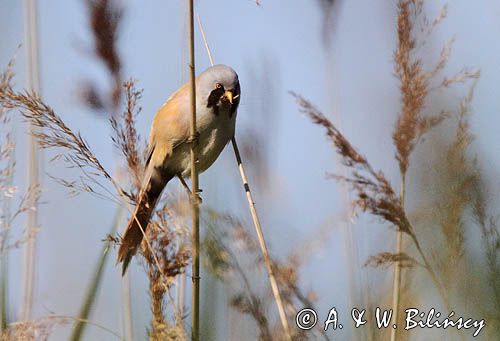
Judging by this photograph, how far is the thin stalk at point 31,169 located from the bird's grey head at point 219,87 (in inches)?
25.4

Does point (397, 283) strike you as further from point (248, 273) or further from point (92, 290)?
point (92, 290)

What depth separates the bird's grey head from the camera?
97.5 inches

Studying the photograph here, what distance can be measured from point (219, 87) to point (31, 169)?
32.1 inches

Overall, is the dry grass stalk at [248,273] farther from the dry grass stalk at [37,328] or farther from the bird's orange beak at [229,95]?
the bird's orange beak at [229,95]

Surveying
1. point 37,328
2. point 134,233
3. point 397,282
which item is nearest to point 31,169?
point 134,233

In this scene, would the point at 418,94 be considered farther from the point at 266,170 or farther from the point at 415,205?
the point at 266,170

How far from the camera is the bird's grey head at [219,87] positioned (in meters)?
2.48

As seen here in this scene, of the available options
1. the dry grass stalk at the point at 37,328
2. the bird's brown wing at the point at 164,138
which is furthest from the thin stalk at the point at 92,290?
the bird's brown wing at the point at 164,138

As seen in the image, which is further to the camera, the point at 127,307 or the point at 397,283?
the point at 127,307

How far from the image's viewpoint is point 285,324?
124cm

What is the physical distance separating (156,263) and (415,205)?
545 millimetres

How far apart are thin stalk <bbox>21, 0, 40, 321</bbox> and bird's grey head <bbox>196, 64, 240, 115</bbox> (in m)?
0.64

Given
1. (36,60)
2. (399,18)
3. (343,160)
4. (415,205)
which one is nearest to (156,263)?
(343,160)

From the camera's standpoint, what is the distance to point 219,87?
2.48 meters
